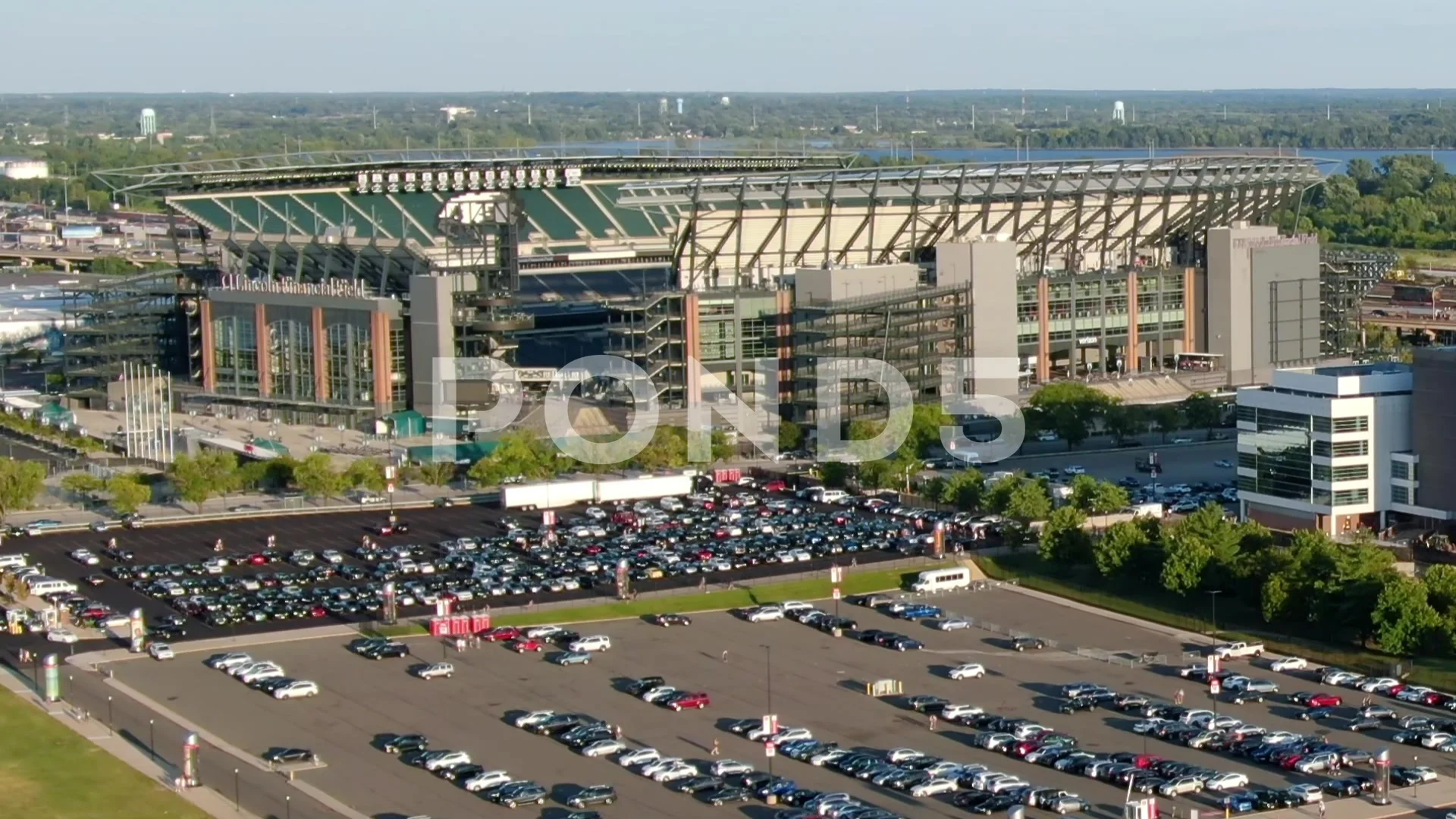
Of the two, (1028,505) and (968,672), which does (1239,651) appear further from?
(1028,505)

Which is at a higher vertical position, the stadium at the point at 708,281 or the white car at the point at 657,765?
the stadium at the point at 708,281

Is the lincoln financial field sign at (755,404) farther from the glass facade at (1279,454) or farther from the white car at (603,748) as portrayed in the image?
the white car at (603,748)

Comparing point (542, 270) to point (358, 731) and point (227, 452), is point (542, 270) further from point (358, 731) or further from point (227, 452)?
point (358, 731)

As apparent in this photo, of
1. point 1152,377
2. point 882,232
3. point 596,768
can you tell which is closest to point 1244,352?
point 1152,377

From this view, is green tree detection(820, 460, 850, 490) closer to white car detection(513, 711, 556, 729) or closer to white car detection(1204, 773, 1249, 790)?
white car detection(513, 711, 556, 729)

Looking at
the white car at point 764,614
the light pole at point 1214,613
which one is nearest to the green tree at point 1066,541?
the light pole at point 1214,613
